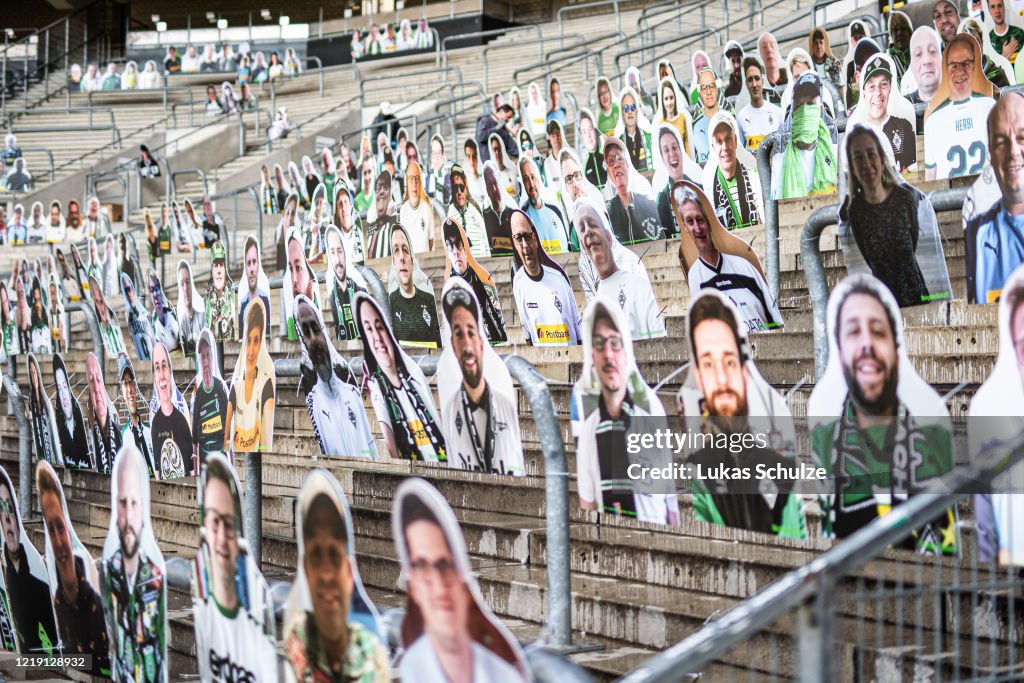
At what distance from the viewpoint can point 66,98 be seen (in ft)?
95.1

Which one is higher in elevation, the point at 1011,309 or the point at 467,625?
the point at 1011,309

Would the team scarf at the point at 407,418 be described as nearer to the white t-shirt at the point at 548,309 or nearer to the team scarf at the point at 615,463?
the team scarf at the point at 615,463

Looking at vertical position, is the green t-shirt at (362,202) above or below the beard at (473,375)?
above

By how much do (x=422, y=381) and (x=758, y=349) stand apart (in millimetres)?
1952

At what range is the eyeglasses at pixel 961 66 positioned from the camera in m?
5.39

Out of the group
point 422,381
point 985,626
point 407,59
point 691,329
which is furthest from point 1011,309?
point 407,59

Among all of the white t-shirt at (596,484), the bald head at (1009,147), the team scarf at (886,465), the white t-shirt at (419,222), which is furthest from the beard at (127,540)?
the white t-shirt at (419,222)

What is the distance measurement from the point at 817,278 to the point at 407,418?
1.42m

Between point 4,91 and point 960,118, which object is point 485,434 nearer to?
point 960,118

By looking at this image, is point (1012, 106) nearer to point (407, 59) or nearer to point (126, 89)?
Answer: point (407, 59)

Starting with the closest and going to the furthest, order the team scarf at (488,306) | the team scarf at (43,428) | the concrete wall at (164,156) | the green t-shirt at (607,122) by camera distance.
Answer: the team scarf at (488,306)
the team scarf at (43,428)
the green t-shirt at (607,122)
the concrete wall at (164,156)

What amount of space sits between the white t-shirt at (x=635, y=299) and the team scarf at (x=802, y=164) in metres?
1.30

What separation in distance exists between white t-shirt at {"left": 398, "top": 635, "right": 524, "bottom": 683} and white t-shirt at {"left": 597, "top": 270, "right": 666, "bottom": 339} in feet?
7.50

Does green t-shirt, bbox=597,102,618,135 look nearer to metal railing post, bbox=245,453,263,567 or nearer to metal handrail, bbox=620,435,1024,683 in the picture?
metal railing post, bbox=245,453,263,567
